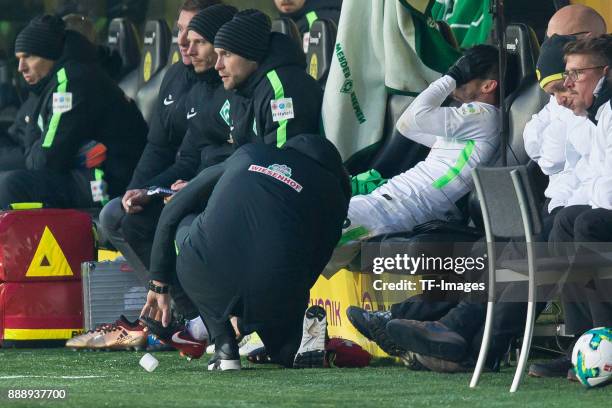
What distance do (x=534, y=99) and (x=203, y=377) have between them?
1.82 metres

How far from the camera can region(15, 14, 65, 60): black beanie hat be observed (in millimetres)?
9438

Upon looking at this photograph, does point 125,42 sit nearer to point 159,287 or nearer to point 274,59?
point 274,59

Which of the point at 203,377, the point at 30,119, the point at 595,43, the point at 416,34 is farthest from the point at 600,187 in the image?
the point at 30,119

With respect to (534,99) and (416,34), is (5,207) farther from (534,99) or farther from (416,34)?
(534,99)

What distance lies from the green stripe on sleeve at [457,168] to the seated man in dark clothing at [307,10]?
7.33 ft

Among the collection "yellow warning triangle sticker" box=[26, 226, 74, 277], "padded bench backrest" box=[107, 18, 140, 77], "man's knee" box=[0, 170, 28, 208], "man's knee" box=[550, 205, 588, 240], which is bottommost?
"yellow warning triangle sticker" box=[26, 226, 74, 277]

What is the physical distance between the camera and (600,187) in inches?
220

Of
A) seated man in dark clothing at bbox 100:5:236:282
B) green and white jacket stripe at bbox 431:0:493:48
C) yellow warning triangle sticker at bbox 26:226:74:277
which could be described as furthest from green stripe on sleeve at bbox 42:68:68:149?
green and white jacket stripe at bbox 431:0:493:48

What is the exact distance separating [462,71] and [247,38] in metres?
0.91

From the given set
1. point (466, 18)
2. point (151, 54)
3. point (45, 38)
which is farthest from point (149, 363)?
point (151, 54)

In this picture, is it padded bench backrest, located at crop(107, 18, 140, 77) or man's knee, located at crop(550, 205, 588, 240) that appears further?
padded bench backrest, located at crop(107, 18, 140, 77)

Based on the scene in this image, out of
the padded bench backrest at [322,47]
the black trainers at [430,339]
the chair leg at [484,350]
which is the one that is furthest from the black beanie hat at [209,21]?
the chair leg at [484,350]

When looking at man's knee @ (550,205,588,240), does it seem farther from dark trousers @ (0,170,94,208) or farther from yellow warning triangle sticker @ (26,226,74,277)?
dark trousers @ (0,170,94,208)

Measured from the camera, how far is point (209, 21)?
787 centimetres
